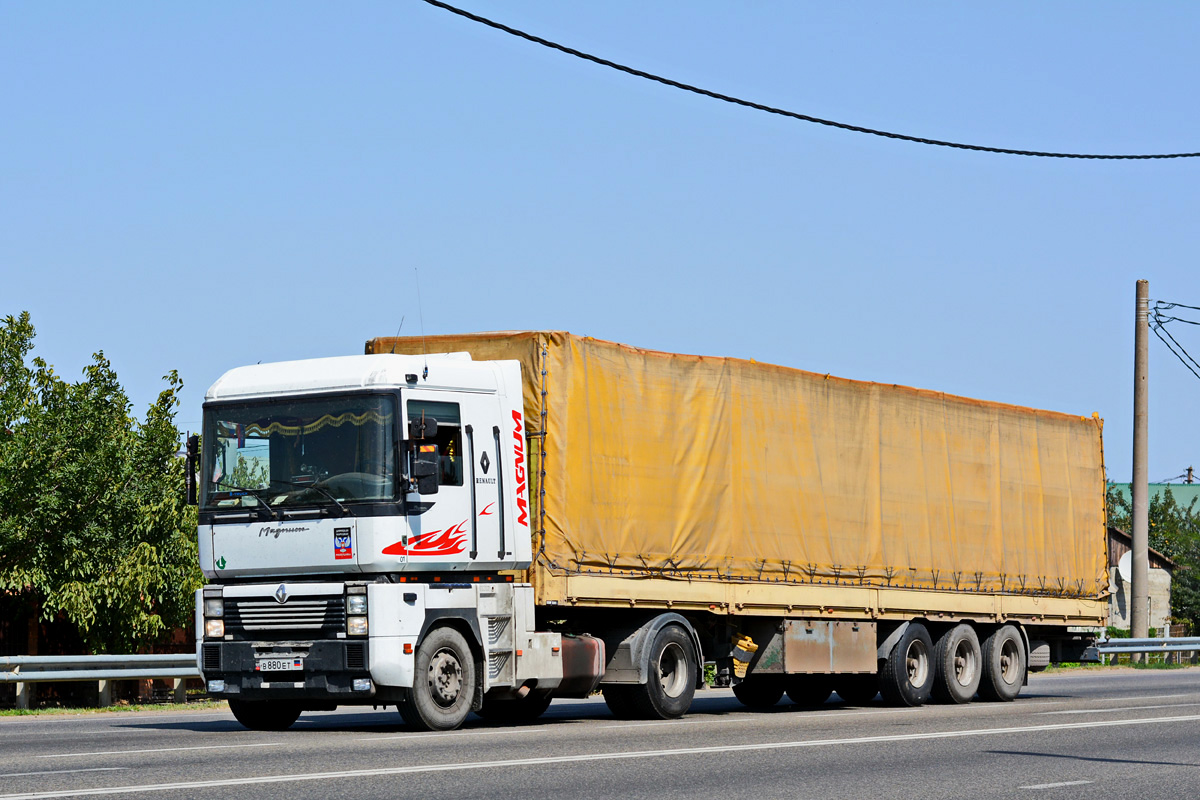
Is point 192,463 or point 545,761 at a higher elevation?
point 192,463

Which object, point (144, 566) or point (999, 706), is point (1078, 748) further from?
point (144, 566)

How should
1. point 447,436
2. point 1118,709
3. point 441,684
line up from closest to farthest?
point 441,684
point 447,436
point 1118,709

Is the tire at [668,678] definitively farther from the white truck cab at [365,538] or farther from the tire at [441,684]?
the tire at [441,684]

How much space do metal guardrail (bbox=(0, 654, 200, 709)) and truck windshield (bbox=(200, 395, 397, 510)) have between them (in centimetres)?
688

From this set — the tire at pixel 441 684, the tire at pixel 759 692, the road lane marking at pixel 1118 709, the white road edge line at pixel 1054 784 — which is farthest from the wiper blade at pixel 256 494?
the road lane marking at pixel 1118 709

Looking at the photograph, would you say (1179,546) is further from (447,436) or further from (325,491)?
(325,491)

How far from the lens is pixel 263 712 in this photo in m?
15.4

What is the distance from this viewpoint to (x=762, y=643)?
18.0m

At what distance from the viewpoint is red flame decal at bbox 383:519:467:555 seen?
14.0 meters

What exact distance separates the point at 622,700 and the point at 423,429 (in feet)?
13.2

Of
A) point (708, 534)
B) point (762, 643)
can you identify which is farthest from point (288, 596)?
point (762, 643)

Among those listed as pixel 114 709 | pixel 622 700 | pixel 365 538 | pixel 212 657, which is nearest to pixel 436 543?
pixel 365 538

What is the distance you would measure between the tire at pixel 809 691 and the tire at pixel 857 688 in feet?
0.50

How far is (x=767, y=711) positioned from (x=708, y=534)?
3.13 metres
